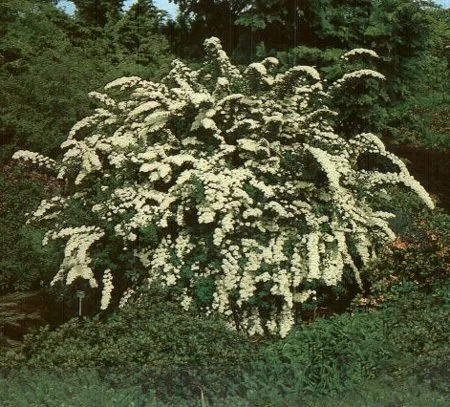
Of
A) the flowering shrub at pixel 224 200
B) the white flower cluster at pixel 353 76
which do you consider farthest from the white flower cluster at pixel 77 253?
the white flower cluster at pixel 353 76

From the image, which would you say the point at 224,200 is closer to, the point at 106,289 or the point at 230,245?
the point at 230,245

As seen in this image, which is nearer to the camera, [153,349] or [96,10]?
[153,349]

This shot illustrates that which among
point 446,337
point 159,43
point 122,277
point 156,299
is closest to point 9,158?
point 159,43

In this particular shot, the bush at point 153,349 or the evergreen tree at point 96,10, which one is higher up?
the evergreen tree at point 96,10

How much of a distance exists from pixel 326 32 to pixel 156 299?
5899mm

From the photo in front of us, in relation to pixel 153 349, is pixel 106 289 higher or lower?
higher

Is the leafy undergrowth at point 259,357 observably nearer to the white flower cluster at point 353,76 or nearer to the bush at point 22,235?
the bush at point 22,235

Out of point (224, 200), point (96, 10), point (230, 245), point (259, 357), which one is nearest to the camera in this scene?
point (259, 357)

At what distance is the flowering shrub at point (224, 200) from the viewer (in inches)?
276

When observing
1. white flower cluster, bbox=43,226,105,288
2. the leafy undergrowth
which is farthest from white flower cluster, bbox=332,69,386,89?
white flower cluster, bbox=43,226,105,288

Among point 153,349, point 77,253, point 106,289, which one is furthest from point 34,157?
point 153,349

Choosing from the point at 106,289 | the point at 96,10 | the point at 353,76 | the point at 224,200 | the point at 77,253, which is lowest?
the point at 106,289

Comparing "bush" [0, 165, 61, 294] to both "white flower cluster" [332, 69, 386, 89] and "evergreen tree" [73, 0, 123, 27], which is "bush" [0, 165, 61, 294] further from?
"evergreen tree" [73, 0, 123, 27]

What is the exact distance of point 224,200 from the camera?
6.93 metres
